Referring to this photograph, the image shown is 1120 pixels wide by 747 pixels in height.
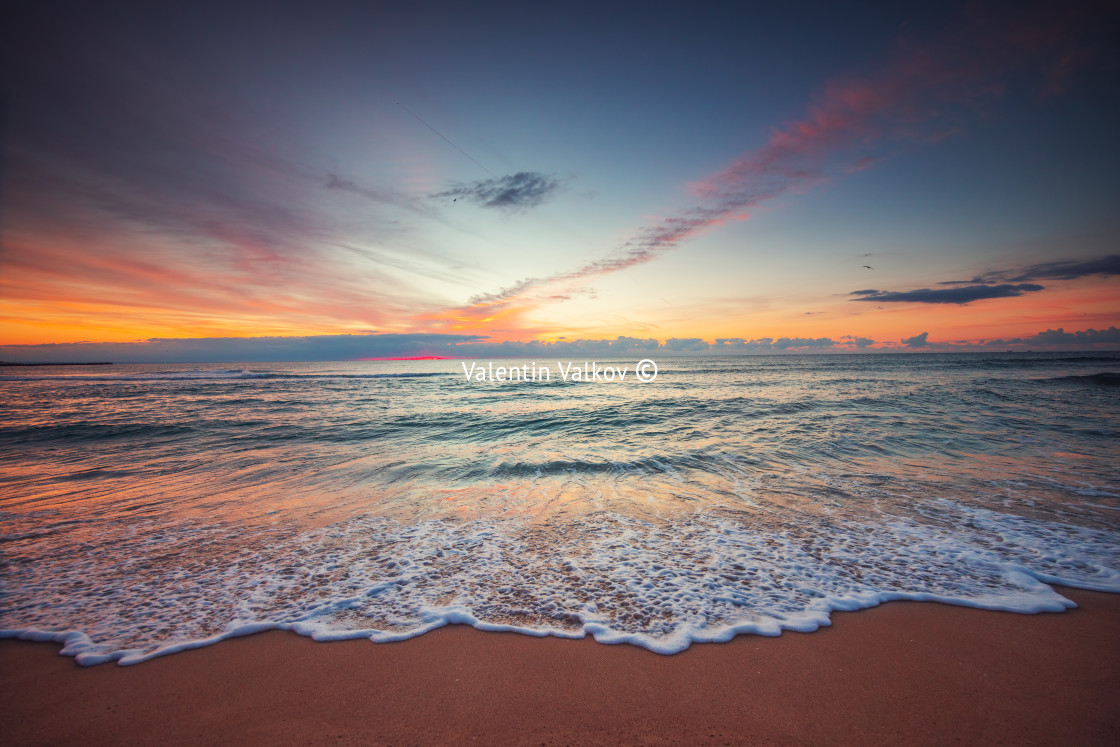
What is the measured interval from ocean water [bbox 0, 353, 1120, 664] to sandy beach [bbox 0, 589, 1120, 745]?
23cm

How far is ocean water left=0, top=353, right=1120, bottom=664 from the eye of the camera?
11.9 feet

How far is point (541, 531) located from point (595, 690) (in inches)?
110

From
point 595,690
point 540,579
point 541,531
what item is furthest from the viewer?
point 541,531

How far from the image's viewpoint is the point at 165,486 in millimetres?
7535

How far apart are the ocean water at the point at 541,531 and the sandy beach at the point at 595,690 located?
0.75 ft

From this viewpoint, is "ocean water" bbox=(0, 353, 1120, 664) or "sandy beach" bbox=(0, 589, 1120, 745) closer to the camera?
"sandy beach" bbox=(0, 589, 1120, 745)

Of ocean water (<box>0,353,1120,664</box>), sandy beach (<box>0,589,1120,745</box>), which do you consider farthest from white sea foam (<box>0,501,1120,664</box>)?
sandy beach (<box>0,589,1120,745</box>)

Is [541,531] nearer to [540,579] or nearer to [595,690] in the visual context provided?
[540,579]

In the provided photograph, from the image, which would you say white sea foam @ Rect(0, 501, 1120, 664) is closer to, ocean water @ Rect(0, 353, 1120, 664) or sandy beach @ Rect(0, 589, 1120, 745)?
ocean water @ Rect(0, 353, 1120, 664)

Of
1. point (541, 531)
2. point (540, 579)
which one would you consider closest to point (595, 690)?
point (540, 579)

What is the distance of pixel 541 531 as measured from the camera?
549 centimetres

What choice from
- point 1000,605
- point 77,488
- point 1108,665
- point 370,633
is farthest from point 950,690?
point 77,488

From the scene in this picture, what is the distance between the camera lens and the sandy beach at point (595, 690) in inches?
94.9

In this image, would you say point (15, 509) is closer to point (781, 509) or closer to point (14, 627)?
point (14, 627)
